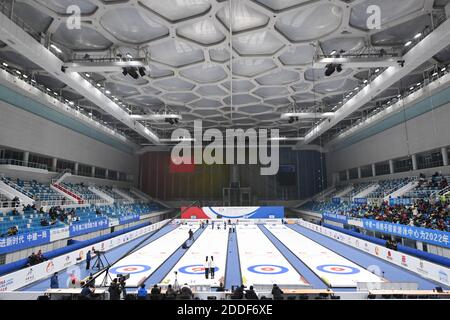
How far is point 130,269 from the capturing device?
14211 mm

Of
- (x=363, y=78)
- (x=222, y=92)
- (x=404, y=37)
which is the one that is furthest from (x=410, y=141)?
(x=222, y=92)

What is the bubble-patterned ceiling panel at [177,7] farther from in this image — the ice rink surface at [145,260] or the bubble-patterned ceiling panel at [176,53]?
the ice rink surface at [145,260]

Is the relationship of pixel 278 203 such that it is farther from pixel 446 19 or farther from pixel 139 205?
pixel 446 19

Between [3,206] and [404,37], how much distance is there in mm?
26269

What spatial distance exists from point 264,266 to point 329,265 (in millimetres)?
3516

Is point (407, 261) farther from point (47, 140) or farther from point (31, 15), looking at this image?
point (47, 140)

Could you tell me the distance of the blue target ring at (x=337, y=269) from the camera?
13.5 metres

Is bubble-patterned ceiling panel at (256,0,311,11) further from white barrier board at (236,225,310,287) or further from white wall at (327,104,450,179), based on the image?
white wall at (327,104,450,179)

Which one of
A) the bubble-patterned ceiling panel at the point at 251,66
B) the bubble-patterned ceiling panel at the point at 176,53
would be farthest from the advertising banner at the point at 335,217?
the bubble-patterned ceiling panel at the point at 176,53

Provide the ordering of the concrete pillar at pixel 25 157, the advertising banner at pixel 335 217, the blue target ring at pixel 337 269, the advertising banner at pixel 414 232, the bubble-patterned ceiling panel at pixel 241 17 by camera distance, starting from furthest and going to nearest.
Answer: the advertising banner at pixel 335 217, the concrete pillar at pixel 25 157, the advertising banner at pixel 414 232, the blue target ring at pixel 337 269, the bubble-patterned ceiling panel at pixel 241 17

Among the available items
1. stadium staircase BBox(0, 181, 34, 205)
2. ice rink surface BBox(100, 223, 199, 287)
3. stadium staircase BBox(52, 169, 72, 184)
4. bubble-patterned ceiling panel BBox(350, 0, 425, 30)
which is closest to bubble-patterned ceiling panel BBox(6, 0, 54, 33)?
stadium staircase BBox(0, 181, 34, 205)

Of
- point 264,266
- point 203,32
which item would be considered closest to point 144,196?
point 264,266

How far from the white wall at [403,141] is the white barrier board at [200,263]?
17.4 metres

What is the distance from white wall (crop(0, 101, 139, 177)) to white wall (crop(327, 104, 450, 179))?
99.6ft
